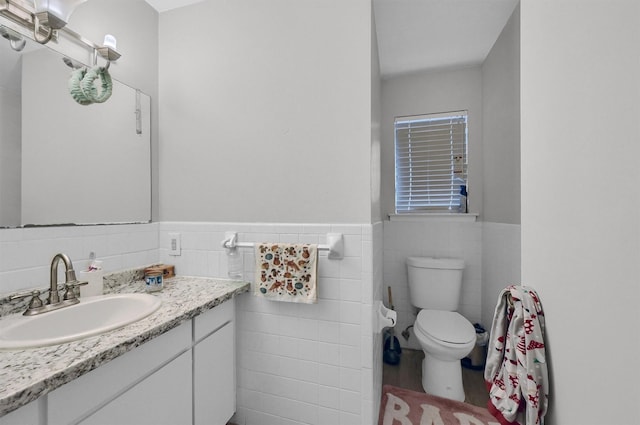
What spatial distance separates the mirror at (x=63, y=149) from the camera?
106 cm

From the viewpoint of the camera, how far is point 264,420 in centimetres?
145

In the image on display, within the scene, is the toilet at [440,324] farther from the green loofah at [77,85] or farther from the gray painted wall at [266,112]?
the green loofah at [77,85]

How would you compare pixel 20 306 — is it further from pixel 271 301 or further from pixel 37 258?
pixel 271 301

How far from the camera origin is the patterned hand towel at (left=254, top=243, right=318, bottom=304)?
51.4 inches

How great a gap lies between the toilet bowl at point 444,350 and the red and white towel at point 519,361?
1.09 m

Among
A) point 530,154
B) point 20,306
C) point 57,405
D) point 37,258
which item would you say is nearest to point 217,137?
point 37,258

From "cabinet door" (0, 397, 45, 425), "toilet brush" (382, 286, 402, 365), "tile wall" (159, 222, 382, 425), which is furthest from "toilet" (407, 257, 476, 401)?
"cabinet door" (0, 397, 45, 425)

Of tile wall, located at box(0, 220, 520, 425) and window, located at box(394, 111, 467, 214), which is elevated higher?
window, located at box(394, 111, 467, 214)

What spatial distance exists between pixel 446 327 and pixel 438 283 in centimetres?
42

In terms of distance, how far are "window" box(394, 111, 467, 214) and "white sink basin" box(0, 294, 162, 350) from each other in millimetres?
2067

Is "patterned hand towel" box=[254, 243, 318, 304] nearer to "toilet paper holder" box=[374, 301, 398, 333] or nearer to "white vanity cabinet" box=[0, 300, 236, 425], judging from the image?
"white vanity cabinet" box=[0, 300, 236, 425]

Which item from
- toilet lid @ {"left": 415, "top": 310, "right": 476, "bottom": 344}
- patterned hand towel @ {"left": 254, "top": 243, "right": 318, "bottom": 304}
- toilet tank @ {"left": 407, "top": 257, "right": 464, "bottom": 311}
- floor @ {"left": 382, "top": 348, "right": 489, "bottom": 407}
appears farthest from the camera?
toilet tank @ {"left": 407, "top": 257, "right": 464, "bottom": 311}

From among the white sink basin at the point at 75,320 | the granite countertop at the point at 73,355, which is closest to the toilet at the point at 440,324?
the granite countertop at the point at 73,355

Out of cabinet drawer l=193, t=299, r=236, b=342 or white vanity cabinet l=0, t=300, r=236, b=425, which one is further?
cabinet drawer l=193, t=299, r=236, b=342
